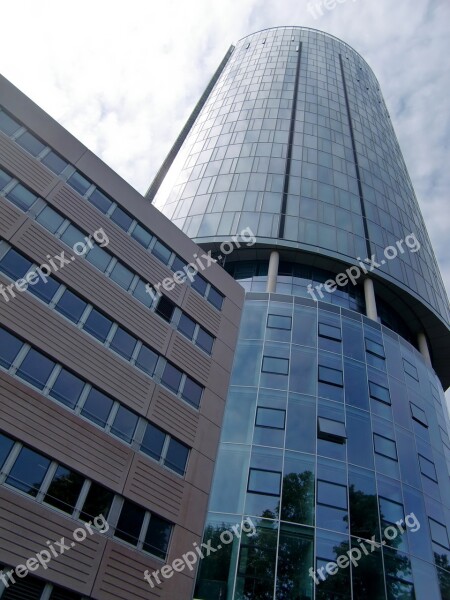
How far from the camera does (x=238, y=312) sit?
32.3 metres

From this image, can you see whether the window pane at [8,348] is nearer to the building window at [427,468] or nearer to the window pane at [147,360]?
the window pane at [147,360]

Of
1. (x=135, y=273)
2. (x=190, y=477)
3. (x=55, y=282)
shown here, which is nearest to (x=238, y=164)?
(x=135, y=273)

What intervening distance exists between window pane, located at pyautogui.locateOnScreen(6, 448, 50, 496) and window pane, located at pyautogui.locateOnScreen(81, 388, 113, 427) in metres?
2.69

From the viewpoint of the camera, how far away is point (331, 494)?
81.5 ft

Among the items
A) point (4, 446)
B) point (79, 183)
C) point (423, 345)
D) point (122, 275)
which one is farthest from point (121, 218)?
point (423, 345)

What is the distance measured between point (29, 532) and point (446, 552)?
2116cm

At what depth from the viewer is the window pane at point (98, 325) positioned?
22.6m

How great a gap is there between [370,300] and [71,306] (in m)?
23.6

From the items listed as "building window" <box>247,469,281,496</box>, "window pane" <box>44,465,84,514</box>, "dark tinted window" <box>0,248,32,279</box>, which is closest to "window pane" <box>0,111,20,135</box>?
"dark tinted window" <box>0,248,32,279</box>

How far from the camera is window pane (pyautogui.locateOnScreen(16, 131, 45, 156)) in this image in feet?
79.2

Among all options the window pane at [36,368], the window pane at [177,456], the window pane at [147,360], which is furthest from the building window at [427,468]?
the window pane at [36,368]

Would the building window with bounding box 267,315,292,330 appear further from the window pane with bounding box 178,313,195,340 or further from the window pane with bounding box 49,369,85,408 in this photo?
the window pane with bounding box 49,369,85,408

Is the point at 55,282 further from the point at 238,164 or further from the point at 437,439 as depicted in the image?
the point at 238,164

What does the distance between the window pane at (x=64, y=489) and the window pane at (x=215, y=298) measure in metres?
13.7
